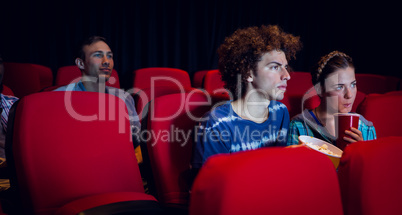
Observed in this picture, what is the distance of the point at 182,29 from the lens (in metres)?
3.53

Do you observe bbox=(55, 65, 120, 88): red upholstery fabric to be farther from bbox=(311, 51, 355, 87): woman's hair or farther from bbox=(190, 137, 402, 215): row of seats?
bbox=(190, 137, 402, 215): row of seats

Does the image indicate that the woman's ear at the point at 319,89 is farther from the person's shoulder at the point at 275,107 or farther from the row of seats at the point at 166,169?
the row of seats at the point at 166,169

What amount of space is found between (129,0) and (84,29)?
57cm

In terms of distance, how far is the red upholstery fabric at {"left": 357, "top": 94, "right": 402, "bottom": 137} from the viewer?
160cm

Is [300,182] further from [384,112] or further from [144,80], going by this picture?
[144,80]

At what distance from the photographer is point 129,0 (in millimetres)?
3312

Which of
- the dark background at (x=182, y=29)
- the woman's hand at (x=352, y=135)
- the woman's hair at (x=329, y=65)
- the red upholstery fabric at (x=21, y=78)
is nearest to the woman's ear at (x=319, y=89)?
the woman's hair at (x=329, y=65)

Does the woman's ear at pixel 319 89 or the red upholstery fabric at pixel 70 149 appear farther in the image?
the woman's ear at pixel 319 89

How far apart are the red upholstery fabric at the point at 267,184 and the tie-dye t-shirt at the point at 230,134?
50cm

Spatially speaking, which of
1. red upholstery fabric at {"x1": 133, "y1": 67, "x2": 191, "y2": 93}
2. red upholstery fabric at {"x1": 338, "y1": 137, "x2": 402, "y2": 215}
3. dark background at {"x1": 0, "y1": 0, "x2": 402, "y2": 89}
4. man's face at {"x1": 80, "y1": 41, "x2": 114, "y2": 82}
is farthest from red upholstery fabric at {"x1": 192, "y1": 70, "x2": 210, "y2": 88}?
red upholstery fabric at {"x1": 338, "y1": 137, "x2": 402, "y2": 215}

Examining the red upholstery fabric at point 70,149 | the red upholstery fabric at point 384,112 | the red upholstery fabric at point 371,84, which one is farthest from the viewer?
the red upholstery fabric at point 371,84

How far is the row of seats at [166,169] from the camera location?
1.81 feet

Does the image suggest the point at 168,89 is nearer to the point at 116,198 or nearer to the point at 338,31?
the point at 116,198

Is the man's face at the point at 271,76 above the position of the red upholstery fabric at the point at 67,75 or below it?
below
